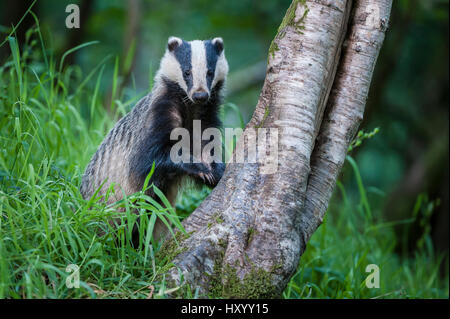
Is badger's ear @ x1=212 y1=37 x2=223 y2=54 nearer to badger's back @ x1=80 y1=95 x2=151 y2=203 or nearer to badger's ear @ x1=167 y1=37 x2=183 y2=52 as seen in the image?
badger's ear @ x1=167 y1=37 x2=183 y2=52

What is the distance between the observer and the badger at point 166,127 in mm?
2811

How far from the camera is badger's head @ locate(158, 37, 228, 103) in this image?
2930 mm

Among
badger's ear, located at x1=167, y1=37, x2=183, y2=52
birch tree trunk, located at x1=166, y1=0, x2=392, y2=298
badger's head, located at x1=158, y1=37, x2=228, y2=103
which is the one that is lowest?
birch tree trunk, located at x1=166, y1=0, x2=392, y2=298

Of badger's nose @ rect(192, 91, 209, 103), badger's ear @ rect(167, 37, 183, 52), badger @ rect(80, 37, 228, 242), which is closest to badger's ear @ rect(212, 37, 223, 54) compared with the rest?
badger @ rect(80, 37, 228, 242)

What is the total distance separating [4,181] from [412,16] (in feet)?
14.6

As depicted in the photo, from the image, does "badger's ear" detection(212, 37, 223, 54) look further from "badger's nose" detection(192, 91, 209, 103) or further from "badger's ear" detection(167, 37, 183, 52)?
"badger's nose" detection(192, 91, 209, 103)

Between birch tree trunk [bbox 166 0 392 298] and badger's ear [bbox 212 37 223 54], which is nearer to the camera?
birch tree trunk [bbox 166 0 392 298]

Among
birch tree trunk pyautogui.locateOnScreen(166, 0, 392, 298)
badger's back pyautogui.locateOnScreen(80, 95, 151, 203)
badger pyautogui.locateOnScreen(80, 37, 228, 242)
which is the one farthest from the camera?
badger's back pyautogui.locateOnScreen(80, 95, 151, 203)

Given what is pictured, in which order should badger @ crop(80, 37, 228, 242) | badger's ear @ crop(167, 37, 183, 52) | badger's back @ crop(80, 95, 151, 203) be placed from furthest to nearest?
badger's ear @ crop(167, 37, 183, 52) < badger's back @ crop(80, 95, 151, 203) < badger @ crop(80, 37, 228, 242)

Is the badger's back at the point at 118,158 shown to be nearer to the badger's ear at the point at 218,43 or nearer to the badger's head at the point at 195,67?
the badger's head at the point at 195,67

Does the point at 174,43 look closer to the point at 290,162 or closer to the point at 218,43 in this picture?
the point at 218,43

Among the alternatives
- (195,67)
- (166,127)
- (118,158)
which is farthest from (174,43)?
(118,158)

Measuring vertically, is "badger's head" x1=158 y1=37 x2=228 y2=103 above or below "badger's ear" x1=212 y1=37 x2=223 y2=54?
below

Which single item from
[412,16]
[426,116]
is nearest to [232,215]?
[412,16]
